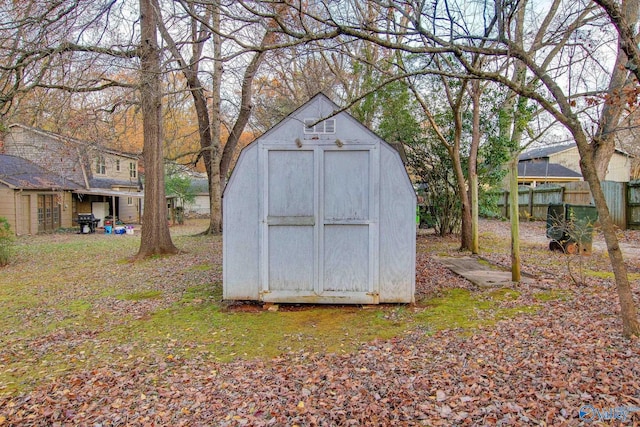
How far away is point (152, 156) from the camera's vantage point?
34.4 ft

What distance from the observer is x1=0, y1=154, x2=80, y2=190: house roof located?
18.4 meters

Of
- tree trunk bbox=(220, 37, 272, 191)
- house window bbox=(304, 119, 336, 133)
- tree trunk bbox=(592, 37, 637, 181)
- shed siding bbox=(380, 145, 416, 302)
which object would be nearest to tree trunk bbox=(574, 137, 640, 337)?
tree trunk bbox=(592, 37, 637, 181)

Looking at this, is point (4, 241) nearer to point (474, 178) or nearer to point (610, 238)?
point (474, 178)

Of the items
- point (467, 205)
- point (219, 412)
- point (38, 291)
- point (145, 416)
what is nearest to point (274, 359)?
point (219, 412)

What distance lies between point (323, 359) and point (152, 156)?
8305mm

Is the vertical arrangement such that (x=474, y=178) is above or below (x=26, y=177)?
below

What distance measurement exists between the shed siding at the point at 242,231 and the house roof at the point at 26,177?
1569 centimetres

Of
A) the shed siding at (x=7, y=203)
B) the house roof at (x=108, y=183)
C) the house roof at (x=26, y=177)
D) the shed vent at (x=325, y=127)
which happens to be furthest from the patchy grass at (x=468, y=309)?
the house roof at (x=108, y=183)

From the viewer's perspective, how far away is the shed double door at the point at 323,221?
5832 millimetres

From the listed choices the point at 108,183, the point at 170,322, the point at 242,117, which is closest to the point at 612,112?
the point at 170,322

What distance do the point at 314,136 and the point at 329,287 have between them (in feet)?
7.25

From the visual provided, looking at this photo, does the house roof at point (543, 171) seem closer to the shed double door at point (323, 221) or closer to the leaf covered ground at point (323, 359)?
the leaf covered ground at point (323, 359)

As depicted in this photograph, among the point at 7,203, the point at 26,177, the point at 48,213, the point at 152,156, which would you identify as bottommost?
the point at 48,213

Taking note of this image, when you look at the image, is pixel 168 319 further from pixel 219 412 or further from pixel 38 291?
pixel 38 291
